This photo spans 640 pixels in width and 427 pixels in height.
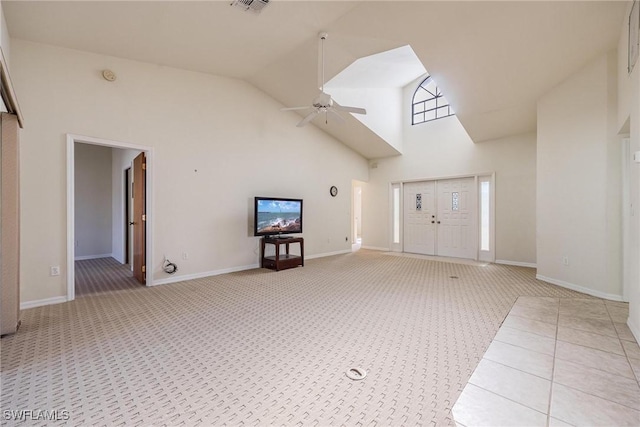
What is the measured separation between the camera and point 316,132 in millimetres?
6723

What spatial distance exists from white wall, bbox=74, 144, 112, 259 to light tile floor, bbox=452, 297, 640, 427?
→ 323 inches

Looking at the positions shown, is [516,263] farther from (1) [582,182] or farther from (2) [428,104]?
(2) [428,104]

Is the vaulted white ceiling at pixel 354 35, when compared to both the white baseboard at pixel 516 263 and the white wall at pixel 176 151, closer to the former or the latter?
the white wall at pixel 176 151

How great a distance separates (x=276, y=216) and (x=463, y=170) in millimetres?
4431

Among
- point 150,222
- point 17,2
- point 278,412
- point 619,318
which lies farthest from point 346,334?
point 17,2

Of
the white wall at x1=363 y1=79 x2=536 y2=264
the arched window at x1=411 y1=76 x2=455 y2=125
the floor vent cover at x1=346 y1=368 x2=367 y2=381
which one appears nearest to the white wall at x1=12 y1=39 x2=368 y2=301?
the white wall at x1=363 y1=79 x2=536 y2=264

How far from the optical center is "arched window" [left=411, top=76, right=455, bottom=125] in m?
6.86

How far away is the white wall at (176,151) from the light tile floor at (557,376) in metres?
4.24

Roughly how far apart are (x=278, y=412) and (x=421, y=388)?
90 cm

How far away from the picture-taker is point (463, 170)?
21.5 ft

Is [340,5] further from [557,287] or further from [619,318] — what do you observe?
[557,287]

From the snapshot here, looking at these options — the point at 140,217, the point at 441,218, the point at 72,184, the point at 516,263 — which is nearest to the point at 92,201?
the point at 140,217

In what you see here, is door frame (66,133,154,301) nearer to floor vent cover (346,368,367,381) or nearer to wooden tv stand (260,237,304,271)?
wooden tv stand (260,237,304,271)

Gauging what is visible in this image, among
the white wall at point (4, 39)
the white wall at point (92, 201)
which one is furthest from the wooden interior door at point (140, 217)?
the white wall at point (92, 201)
